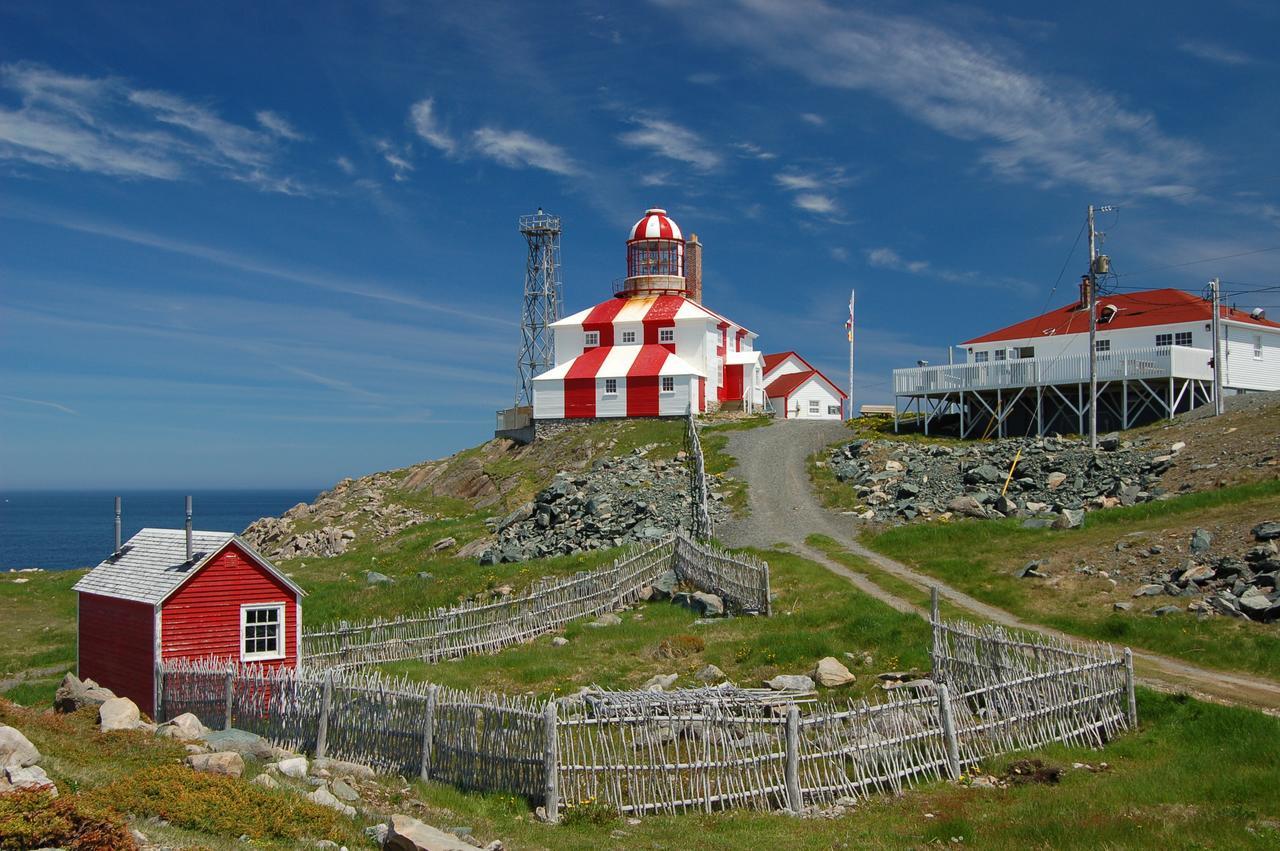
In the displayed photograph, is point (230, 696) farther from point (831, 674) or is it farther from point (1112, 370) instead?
point (1112, 370)

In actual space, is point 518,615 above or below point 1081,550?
below

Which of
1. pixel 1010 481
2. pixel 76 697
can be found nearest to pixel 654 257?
pixel 1010 481

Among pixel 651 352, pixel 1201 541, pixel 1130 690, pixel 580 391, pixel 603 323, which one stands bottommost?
pixel 1130 690

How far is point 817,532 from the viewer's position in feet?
118

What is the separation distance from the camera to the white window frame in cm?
2497

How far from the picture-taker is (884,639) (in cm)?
2245

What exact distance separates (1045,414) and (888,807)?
3819cm

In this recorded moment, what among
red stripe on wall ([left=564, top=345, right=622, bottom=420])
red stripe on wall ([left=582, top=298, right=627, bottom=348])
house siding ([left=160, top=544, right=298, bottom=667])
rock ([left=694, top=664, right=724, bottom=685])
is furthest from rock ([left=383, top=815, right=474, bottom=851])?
red stripe on wall ([left=582, top=298, right=627, bottom=348])

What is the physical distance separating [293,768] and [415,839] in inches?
191

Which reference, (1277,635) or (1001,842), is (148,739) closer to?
(1001,842)

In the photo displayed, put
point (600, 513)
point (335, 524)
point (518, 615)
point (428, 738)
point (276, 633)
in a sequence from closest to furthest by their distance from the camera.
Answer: point (428, 738) < point (276, 633) < point (518, 615) < point (600, 513) < point (335, 524)

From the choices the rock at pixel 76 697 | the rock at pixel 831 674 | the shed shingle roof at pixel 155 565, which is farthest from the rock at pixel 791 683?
the rock at pixel 76 697

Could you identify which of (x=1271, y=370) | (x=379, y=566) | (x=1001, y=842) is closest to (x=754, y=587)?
(x=1001, y=842)

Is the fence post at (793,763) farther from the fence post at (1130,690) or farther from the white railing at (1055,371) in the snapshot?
the white railing at (1055,371)
